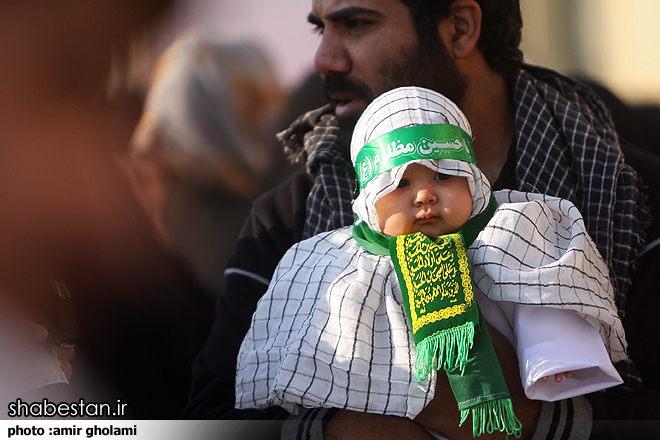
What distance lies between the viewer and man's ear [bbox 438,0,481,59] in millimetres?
2412

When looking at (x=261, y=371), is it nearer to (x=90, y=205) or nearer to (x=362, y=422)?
(x=362, y=422)

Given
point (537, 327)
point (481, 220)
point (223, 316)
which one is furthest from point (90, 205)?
point (537, 327)

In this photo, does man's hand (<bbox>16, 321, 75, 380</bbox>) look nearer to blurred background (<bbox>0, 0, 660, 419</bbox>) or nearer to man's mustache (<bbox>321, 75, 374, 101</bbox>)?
blurred background (<bbox>0, 0, 660, 419</bbox>)

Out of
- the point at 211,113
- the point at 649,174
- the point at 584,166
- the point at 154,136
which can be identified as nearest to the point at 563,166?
the point at 584,166

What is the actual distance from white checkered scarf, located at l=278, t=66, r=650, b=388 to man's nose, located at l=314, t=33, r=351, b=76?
0.17 meters

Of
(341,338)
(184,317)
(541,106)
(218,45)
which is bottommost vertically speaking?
(184,317)

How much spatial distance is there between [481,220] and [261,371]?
2.09 feet

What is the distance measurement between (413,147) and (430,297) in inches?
13.7

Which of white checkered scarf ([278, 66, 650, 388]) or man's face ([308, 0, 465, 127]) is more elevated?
man's face ([308, 0, 465, 127])

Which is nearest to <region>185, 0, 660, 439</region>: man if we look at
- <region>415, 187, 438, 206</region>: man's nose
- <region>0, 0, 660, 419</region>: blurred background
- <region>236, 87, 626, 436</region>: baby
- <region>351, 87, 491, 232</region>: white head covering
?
<region>0, 0, 660, 419</region>: blurred background

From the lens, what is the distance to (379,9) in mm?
2342

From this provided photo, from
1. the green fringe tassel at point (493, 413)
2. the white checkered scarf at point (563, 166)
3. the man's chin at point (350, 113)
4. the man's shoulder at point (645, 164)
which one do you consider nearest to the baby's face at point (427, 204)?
the green fringe tassel at point (493, 413)

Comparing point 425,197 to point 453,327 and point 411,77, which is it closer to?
point 453,327

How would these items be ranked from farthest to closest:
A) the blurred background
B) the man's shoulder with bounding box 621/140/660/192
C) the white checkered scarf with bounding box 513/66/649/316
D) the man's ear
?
1. the blurred background
2. the man's ear
3. the man's shoulder with bounding box 621/140/660/192
4. the white checkered scarf with bounding box 513/66/649/316
